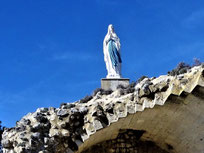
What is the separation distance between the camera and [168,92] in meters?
8.91

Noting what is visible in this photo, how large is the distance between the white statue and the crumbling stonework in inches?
84.1

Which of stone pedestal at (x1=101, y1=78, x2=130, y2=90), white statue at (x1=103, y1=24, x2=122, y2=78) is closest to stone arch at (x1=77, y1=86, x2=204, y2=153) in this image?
stone pedestal at (x1=101, y1=78, x2=130, y2=90)

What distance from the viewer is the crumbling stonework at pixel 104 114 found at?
28.7ft

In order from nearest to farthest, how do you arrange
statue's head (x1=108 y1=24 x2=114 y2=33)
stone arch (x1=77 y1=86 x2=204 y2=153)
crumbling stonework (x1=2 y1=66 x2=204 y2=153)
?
crumbling stonework (x1=2 y1=66 x2=204 y2=153) → stone arch (x1=77 y1=86 x2=204 y2=153) → statue's head (x1=108 y1=24 x2=114 y2=33)

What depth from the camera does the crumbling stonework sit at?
28.7 feet

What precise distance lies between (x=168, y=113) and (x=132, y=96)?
1.14 meters

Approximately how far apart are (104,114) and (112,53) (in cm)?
350

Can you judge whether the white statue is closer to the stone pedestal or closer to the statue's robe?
the statue's robe

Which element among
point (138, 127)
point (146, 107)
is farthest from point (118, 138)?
point (146, 107)

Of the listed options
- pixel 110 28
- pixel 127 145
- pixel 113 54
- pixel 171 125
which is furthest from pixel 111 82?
pixel 110 28

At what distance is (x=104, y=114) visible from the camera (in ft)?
Result: 29.5

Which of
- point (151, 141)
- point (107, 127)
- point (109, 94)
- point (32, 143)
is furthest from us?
point (151, 141)

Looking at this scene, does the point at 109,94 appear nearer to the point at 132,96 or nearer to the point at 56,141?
the point at 132,96

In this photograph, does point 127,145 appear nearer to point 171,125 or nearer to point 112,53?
point 171,125
